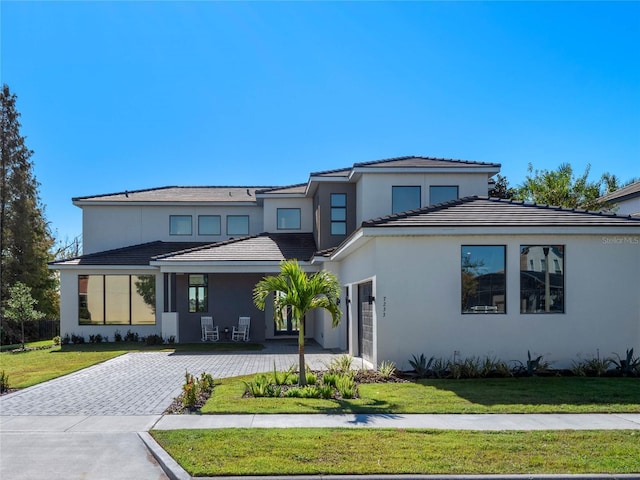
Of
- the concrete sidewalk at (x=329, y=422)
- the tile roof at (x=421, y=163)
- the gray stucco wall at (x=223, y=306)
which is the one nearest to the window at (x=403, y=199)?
the tile roof at (x=421, y=163)

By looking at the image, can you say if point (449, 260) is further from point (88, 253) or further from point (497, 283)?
point (88, 253)

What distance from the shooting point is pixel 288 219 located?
27.0m

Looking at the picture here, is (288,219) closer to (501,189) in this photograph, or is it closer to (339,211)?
(339,211)

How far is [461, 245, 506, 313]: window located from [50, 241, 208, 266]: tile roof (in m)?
15.6

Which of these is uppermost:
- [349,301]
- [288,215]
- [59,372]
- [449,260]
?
[288,215]

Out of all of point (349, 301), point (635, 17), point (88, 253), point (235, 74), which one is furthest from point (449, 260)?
point (88, 253)

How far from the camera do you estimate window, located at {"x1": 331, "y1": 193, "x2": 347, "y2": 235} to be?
22359 millimetres

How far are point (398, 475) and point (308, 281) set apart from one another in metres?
6.00

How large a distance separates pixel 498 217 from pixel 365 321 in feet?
16.6

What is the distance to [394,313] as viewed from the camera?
13.6 meters

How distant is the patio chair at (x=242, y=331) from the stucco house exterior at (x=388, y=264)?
0.45 meters

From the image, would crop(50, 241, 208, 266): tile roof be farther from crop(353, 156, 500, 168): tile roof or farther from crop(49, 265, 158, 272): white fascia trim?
crop(353, 156, 500, 168): tile roof

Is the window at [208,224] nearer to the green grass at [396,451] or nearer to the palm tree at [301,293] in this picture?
the palm tree at [301,293]

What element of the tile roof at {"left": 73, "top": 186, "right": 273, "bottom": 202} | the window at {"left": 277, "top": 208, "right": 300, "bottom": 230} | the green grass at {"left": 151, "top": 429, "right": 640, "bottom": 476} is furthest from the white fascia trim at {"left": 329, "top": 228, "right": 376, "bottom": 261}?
the tile roof at {"left": 73, "top": 186, "right": 273, "bottom": 202}
